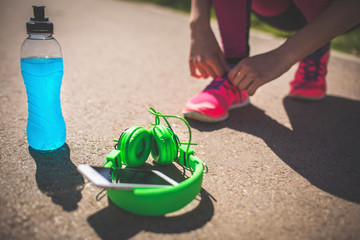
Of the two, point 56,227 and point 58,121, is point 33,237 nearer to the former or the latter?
point 56,227

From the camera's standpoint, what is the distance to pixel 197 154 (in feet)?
5.24

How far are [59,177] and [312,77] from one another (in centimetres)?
210

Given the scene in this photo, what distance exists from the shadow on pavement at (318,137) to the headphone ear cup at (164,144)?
0.54m

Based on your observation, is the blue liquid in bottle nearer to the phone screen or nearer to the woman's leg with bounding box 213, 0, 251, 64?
the phone screen

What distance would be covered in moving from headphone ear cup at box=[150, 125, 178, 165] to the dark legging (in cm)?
114

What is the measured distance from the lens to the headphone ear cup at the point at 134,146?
1.28 metres

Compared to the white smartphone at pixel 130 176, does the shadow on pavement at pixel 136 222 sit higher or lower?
lower

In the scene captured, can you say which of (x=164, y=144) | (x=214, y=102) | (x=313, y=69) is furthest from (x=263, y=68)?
(x=313, y=69)

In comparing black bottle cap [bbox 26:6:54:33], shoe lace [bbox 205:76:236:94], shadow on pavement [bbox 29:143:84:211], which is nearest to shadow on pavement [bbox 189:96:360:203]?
shoe lace [bbox 205:76:236:94]

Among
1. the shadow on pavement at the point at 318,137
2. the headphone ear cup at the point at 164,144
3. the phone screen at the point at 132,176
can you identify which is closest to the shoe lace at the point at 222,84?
Answer: the shadow on pavement at the point at 318,137

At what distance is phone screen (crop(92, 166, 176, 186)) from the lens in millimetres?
1196

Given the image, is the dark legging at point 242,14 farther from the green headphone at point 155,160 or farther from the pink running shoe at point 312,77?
the green headphone at point 155,160

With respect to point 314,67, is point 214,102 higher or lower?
lower

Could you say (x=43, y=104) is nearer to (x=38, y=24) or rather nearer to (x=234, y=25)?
(x=38, y=24)
